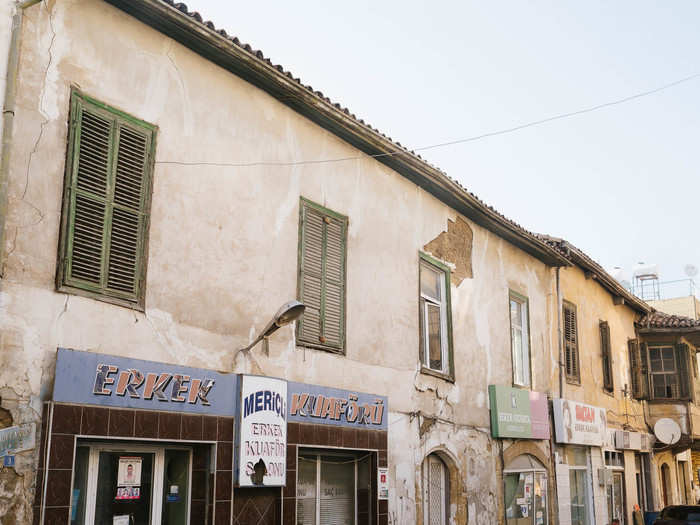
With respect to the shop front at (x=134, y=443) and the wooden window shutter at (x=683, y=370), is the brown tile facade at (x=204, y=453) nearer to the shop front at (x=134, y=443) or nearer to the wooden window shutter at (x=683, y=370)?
the shop front at (x=134, y=443)

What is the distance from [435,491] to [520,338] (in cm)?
468

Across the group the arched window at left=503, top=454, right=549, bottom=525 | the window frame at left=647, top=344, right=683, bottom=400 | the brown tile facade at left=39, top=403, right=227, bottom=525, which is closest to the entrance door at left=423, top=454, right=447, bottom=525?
the arched window at left=503, top=454, right=549, bottom=525

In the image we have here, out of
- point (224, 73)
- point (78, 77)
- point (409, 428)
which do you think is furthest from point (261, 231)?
point (409, 428)

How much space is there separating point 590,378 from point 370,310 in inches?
379

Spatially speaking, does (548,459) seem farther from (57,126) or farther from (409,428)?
(57,126)

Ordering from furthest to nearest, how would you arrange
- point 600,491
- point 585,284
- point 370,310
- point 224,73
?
point 585,284
point 600,491
point 370,310
point 224,73

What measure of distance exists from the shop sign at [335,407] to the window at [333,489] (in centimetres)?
50

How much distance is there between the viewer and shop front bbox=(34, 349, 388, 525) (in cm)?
750

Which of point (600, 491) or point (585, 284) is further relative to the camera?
point (585, 284)

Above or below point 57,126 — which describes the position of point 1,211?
below

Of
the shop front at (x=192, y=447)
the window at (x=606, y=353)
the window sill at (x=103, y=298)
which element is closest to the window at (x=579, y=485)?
the window at (x=606, y=353)

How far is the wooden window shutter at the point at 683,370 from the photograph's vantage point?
22797 millimetres

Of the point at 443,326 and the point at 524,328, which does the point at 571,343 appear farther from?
the point at 443,326

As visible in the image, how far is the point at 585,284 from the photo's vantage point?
20.3 meters
